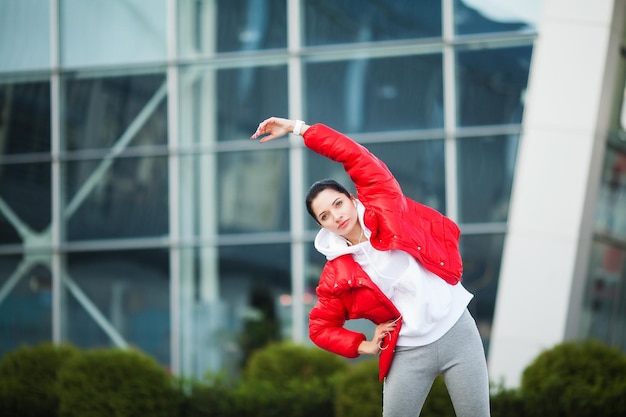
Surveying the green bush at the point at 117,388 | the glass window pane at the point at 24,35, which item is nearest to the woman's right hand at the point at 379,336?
the green bush at the point at 117,388

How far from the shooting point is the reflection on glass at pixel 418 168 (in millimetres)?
11438

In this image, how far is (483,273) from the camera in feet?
36.3

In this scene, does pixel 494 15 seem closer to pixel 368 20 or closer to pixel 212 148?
pixel 368 20

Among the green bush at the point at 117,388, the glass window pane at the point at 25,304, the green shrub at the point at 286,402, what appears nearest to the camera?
the green shrub at the point at 286,402

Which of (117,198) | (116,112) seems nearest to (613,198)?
(117,198)

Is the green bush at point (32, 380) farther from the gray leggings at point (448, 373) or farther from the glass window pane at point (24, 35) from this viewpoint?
the gray leggings at point (448, 373)

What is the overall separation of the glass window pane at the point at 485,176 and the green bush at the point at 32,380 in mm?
4848

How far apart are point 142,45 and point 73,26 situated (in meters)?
1.05

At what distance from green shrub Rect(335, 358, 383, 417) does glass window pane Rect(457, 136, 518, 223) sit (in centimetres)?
334

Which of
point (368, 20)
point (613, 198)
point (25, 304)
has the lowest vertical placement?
point (25, 304)

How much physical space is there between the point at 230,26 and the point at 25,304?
15.1 ft

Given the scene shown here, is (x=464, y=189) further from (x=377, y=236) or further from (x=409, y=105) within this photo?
(x=377, y=236)

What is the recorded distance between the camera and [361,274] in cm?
434

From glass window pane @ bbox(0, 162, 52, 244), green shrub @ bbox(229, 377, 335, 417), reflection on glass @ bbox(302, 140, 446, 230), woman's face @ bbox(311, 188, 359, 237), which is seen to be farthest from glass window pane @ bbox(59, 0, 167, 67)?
woman's face @ bbox(311, 188, 359, 237)
